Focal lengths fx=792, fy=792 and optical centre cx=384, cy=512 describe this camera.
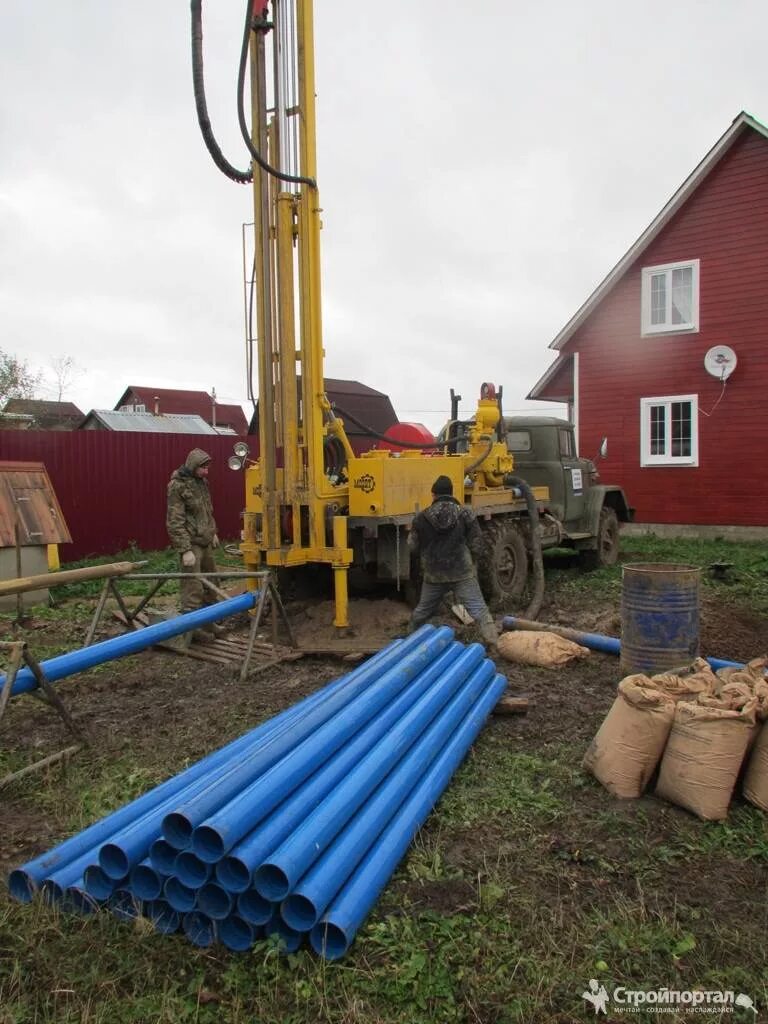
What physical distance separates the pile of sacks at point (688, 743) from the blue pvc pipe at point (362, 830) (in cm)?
83

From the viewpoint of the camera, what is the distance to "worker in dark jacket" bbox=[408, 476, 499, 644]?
7328 millimetres

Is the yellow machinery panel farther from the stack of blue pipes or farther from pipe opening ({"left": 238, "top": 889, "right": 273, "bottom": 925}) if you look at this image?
pipe opening ({"left": 238, "top": 889, "right": 273, "bottom": 925})

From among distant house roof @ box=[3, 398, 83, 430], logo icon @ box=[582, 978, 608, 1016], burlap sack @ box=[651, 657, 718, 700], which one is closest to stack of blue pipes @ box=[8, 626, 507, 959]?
logo icon @ box=[582, 978, 608, 1016]

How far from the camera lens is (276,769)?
3.36m

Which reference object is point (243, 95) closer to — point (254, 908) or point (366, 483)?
point (366, 483)

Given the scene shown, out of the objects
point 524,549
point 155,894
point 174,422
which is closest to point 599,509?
point 524,549

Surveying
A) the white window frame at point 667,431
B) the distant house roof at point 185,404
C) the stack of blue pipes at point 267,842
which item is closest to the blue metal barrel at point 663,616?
the stack of blue pipes at point 267,842

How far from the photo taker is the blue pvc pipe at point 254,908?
113 inches

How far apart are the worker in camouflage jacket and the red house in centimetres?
1112

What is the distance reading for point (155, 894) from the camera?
298 centimetres

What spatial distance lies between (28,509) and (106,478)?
12.6 ft

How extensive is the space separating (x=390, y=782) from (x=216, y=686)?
294 cm

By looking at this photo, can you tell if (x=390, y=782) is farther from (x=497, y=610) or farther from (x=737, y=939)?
(x=497, y=610)

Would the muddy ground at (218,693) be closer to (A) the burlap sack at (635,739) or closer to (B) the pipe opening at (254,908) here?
(A) the burlap sack at (635,739)
